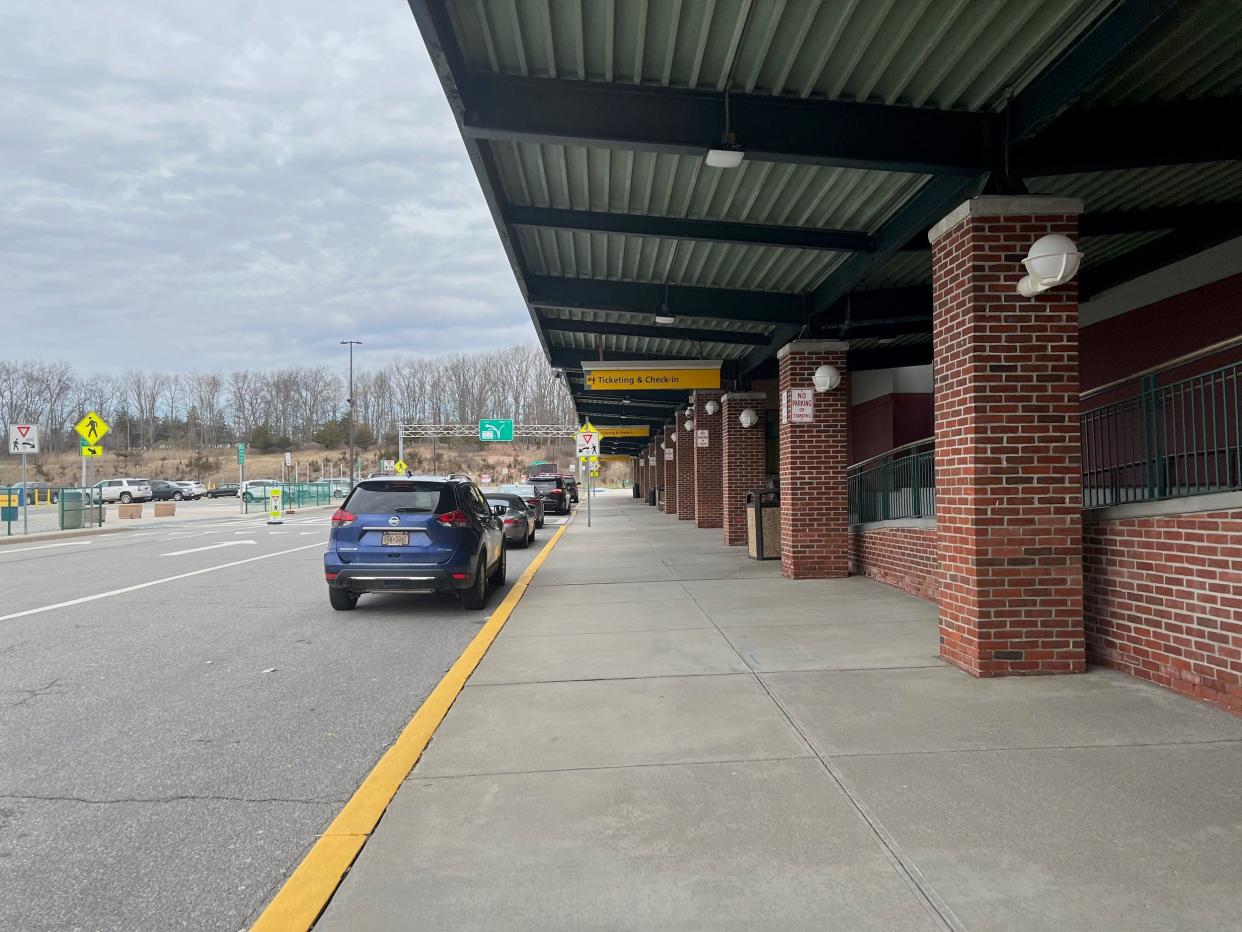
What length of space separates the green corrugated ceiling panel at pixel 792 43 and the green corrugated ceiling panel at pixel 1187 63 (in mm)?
508

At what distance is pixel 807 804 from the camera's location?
3824 mm

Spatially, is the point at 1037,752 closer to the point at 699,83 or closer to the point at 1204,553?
the point at 1204,553

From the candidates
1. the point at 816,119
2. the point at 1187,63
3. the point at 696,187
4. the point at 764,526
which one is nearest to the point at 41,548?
the point at 764,526

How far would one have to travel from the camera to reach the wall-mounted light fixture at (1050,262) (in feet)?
18.9

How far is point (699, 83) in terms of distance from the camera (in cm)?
631

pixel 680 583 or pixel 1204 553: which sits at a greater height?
pixel 1204 553

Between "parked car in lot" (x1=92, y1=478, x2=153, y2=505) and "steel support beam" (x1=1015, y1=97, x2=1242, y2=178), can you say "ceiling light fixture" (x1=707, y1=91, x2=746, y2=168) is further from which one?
"parked car in lot" (x1=92, y1=478, x2=153, y2=505)

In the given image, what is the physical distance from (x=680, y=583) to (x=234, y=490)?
71174mm

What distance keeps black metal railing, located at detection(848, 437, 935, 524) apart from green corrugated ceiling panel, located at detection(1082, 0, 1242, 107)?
4.08 metres

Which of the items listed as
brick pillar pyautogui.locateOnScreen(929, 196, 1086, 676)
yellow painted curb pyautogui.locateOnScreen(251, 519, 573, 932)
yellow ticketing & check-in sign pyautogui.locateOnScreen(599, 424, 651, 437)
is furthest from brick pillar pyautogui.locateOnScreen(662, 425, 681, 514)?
yellow painted curb pyautogui.locateOnScreen(251, 519, 573, 932)

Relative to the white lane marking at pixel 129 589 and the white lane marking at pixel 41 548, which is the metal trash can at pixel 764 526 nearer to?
the white lane marking at pixel 129 589

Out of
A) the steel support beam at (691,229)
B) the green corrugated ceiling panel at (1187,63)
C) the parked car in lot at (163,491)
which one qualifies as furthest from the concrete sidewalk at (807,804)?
the parked car in lot at (163,491)

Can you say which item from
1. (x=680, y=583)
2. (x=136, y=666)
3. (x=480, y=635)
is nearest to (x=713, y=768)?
(x=480, y=635)

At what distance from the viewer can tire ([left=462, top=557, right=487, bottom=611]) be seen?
32.3ft
